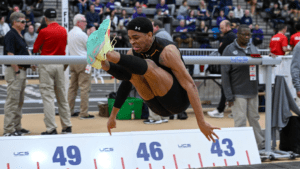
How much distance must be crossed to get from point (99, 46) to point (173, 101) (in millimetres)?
938

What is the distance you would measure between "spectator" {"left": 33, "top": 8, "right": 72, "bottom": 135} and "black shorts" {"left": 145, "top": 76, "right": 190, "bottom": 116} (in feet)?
10.9

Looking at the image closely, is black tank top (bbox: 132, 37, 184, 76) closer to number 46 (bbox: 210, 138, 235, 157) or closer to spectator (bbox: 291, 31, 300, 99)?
number 46 (bbox: 210, 138, 235, 157)

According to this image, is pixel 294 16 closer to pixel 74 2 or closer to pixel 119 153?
pixel 74 2

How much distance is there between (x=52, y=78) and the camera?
20.1 ft

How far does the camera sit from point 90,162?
434cm

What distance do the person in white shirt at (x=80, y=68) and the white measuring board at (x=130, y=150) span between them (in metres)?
3.22

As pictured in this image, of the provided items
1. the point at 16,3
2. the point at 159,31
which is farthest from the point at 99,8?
the point at 159,31

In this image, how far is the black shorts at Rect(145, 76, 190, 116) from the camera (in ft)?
9.74

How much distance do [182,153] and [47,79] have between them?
8.54 feet

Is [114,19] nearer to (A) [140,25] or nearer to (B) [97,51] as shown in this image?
(A) [140,25]

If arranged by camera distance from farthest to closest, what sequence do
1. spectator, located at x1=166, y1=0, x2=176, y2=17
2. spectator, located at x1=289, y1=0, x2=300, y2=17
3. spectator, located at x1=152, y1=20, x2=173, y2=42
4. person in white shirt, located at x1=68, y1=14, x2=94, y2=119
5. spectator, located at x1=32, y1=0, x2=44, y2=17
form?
spectator, located at x1=289, y1=0, x2=300, y2=17 → spectator, located at x1=166, y1=0, x2=176, y2=17 → spectator, located at x1=32, y1=0, x2=44, y2=17 → person in white shirt, located at x1=68, y1=14, x2=94, y2=119 → spectator, located at x1=152, y1=20, x2=173, y2=42

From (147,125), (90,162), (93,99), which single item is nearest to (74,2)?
(93,99)

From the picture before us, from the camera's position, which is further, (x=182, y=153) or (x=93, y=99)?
(x=93, y=99)

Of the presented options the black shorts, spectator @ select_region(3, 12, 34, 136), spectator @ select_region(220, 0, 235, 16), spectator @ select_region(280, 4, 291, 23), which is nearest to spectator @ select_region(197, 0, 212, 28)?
spectator @ select_region(220, 0, 235, 16)
